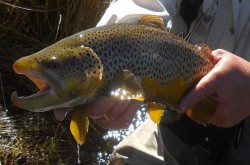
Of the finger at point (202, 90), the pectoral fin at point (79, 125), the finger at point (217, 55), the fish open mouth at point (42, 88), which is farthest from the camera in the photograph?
the finger at point (217, 55)

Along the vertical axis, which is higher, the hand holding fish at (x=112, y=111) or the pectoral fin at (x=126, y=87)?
the pectoral fin at (x=126, y=87)

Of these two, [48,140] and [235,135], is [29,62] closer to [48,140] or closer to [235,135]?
[235,135]

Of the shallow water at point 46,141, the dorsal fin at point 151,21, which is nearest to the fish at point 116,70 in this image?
the dorsal fin at point 151,21

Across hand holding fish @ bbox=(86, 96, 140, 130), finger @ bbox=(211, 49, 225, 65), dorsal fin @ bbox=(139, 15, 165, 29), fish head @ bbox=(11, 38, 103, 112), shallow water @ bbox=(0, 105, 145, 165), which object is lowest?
shallow water @ bbox=(0, 105, 145, 165)

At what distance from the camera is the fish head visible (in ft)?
5.56

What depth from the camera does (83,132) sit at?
1842mm

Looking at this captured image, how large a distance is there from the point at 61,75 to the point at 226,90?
71 cm

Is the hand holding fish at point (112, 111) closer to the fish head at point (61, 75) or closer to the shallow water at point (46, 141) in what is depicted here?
the fish head at point (61, 75)

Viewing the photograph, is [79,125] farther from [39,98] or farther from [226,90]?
[226,90]

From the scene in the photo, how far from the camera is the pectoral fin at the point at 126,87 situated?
1849 mm

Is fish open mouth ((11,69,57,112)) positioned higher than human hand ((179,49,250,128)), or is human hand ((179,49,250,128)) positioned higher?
fish open mouth ((11,69,57,112))

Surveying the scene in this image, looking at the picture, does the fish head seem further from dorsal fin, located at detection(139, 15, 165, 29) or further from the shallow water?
the shallow water

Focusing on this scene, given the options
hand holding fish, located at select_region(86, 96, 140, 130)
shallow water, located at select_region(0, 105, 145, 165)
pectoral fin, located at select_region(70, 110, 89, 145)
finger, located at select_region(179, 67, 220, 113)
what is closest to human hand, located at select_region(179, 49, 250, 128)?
finger, located at select_region(179, 67, 220, 113)

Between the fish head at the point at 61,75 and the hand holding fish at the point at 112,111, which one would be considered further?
the hand holding fish at the point at 112,111
